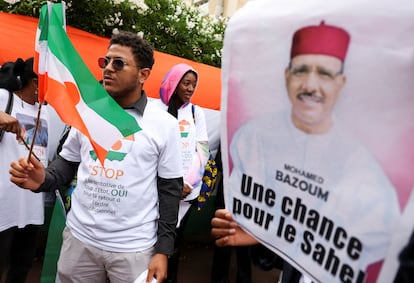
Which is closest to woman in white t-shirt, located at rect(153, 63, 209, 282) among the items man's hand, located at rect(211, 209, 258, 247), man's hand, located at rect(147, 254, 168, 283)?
man's hand, located at rect(147, 254, 168, 283)

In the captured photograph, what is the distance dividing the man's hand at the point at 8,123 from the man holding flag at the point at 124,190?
38 cm

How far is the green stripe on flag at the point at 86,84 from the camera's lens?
1.57 meters

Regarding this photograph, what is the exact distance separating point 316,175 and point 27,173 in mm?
1423

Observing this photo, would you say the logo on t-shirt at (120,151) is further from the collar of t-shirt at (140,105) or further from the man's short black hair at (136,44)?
the man's short black hair at (136,44)

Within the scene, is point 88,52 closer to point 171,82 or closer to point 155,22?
point 171,82

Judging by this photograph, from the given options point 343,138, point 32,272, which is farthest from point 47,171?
point 32,272

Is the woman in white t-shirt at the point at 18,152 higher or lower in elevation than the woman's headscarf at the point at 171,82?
lower

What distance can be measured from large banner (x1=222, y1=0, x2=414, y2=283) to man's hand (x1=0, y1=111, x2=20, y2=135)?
5.03 feet

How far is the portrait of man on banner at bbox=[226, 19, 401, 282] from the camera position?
74cm

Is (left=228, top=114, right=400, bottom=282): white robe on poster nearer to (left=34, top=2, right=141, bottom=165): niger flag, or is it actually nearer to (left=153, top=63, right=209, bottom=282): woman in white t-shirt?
(left=34, top=2, right=141, bottom=165): niger flag

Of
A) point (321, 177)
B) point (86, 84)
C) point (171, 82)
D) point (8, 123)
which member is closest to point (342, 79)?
point (321, 177)

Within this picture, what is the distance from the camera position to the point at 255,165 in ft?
3.25

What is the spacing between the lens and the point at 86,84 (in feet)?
5.18

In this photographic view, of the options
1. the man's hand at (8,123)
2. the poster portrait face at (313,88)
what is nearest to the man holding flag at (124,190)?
the man's hand at (8,123)
